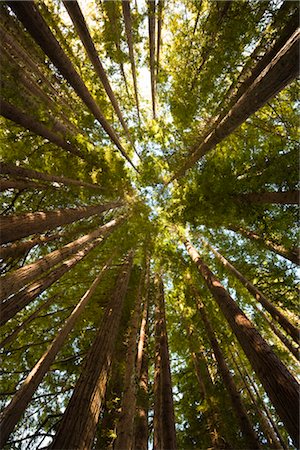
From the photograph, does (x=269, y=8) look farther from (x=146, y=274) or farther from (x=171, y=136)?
(x=146, y=274)

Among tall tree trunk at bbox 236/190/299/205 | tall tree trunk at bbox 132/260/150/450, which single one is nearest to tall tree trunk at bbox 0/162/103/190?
tall tree trunk at bbox 236/190/299/205

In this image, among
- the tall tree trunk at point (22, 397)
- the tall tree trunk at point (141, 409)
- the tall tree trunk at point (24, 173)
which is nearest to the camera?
the tall tree trunk at point (22, 397)

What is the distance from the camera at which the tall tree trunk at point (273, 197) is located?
5293 mm

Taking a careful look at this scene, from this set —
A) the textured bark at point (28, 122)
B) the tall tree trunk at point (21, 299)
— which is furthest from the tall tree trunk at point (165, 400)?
the textured bark at point (28, 122)

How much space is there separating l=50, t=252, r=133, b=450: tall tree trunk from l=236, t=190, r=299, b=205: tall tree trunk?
438 cm

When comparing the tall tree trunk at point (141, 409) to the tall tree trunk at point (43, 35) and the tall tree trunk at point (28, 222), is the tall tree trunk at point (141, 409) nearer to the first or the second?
the tall tree trunk at point (28, 222)

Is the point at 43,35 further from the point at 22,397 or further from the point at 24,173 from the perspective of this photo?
the point at 22,397

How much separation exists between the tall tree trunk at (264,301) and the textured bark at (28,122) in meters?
Result: 6.58

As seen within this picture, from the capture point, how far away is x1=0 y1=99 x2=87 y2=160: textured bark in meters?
5.38

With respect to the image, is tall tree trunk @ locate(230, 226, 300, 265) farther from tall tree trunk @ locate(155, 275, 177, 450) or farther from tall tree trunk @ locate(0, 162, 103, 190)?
tall tree trunk @ locate(0, 162, 103, 190)

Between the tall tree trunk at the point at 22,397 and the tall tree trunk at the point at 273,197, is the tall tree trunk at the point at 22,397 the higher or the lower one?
the lower one

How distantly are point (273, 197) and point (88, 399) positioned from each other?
5.17m

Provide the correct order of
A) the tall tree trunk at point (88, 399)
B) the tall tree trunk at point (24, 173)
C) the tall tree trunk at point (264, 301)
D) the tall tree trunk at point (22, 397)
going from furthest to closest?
the tall tree trunk at point (264, 301) < the tall tree trunk at point (24, 173) < the tall tree trunk at point (22, 397) < the tall tree trunk at point (88, 399)

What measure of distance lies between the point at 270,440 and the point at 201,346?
2.85m
